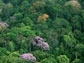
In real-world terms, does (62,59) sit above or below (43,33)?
below

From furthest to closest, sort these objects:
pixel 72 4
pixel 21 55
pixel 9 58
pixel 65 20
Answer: pixel 72 4
pixel 65 20
pixel 21 55
pixel 9 58

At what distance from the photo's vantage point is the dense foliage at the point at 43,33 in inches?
511

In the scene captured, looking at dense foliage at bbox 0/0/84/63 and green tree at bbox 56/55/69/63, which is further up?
dense foliage at bbox 0/0/84/63

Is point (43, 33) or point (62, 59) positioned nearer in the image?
point (62, 59)

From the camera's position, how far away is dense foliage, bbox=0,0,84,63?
13.0m

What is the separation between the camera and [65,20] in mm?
16250

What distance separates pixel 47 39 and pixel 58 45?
3.17 feet

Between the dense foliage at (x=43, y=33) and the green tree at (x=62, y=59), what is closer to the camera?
the green tree at (x=62, y=59)

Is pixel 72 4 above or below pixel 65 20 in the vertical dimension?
above

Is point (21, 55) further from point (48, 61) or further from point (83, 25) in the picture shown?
point (83, 25)

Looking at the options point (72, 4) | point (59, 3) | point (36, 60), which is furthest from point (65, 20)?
point (36, 60)

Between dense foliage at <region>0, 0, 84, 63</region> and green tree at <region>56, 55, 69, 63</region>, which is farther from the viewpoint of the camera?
dense foliage at <region>0, 0, 84, 63</region>

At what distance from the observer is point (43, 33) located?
1523 cm

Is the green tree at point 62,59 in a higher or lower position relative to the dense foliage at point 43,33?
lower
